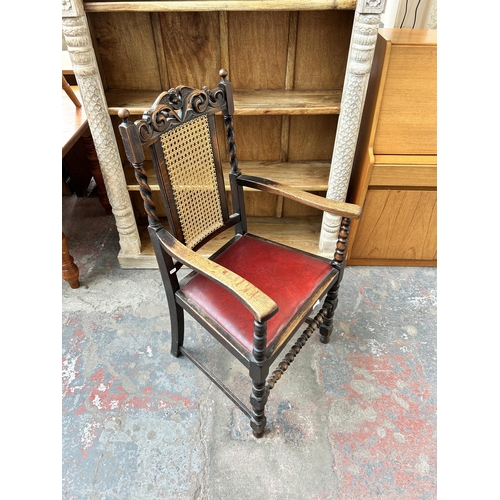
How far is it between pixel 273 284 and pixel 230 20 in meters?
1.30

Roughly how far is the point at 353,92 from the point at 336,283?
87 centimetres

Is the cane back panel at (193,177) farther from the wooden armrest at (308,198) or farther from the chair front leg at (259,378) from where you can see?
the chair front leg at (259,378)

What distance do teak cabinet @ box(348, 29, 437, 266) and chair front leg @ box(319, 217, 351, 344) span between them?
58cm

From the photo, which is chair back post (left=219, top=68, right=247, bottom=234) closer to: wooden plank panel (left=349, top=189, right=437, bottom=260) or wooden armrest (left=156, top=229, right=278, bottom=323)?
wooden armrest (left=156, top=229, right=278, bottom=323)

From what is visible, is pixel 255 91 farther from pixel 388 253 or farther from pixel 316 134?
pixel 388 253

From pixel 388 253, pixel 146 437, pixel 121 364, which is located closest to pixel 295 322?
pixel 146 437

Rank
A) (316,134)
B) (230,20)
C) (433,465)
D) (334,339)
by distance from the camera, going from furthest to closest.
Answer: (316,134) < (334,339) < (230,20) < (433,465)

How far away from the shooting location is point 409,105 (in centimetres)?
166

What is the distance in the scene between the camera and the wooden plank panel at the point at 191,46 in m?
1.65

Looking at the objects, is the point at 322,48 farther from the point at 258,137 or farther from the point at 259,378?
the point at 259,378

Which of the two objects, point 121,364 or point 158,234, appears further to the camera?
point 121,364

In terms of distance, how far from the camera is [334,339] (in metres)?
1.83

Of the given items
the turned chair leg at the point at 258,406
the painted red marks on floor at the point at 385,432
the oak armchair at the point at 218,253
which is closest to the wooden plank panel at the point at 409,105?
the oak armchair at the point at 218,253

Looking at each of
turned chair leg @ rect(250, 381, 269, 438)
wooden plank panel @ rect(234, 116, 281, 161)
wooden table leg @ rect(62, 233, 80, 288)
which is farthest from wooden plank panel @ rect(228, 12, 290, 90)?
turned chair leg @ rect(250, 381, 269, 438)
